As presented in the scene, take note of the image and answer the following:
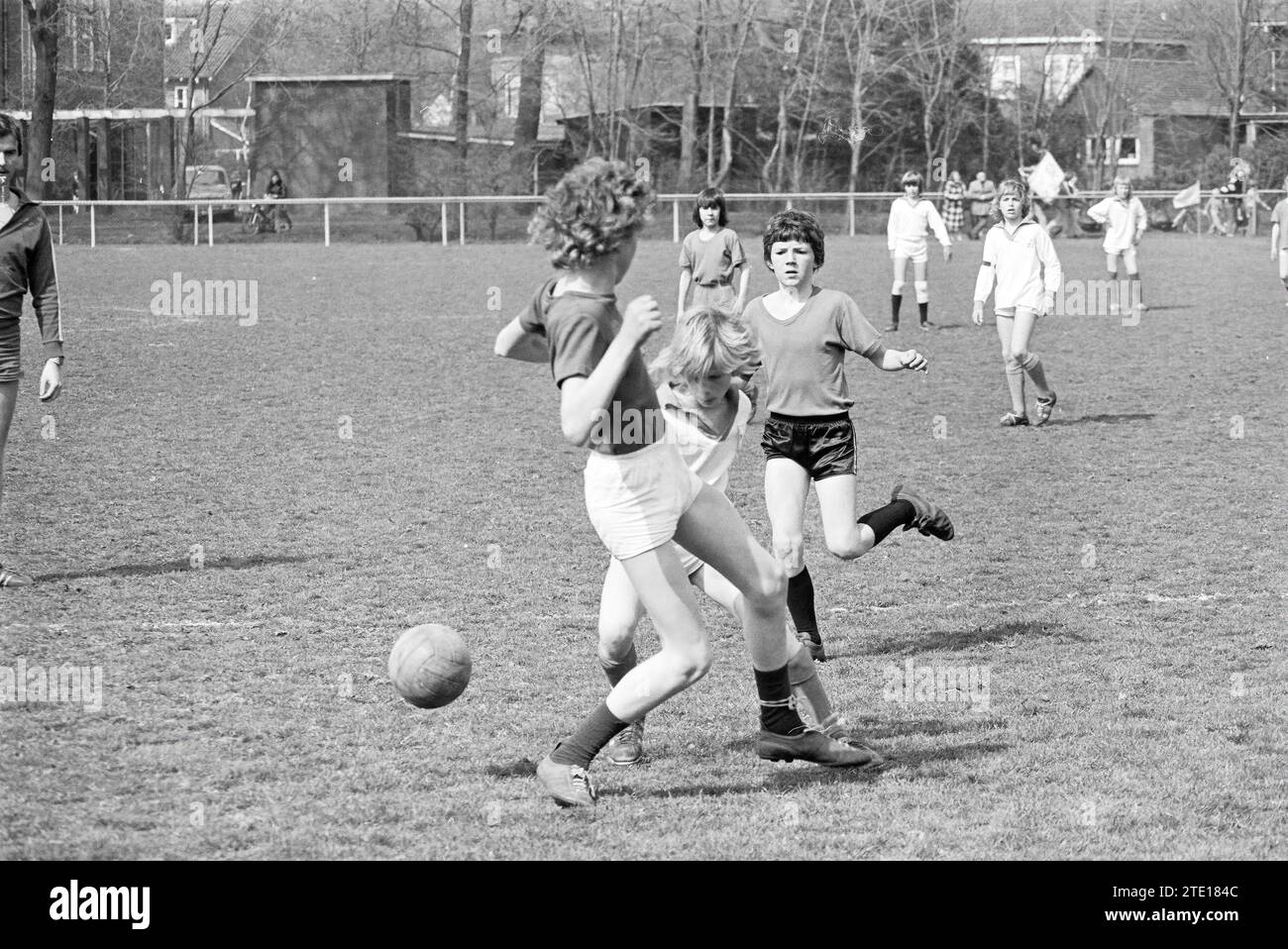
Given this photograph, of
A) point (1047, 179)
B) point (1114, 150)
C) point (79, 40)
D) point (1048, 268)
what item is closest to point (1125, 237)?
point (1048, 268)

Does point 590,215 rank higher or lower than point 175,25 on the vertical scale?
lower

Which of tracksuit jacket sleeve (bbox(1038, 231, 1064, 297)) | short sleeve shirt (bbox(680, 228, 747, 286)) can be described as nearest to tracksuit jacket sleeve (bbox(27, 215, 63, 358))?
tracksuit jacket sleeve (bbox(1038, 231, 1064, 297))

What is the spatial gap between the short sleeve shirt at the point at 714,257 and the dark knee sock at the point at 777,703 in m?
11.2

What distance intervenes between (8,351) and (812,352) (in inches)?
159

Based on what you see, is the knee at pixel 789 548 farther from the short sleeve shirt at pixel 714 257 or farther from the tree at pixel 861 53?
the tree at pixel 861 53

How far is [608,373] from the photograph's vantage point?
4465mm

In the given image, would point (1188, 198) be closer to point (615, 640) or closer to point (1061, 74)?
point (1061, 74)

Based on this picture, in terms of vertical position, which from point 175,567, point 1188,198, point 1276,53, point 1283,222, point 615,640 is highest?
point 1276,53

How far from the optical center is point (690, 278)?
17.0 m

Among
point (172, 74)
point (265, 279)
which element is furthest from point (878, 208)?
point (172, 74)

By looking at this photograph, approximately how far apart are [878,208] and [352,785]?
36322mm

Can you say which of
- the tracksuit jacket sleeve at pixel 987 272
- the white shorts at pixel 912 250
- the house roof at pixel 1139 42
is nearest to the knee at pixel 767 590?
the tracksuit jacket sleeve at pixel 987 272

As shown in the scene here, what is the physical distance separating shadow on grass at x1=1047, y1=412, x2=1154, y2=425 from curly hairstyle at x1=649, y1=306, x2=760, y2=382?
28.8 ft
